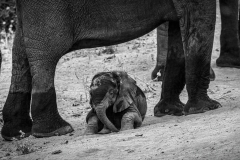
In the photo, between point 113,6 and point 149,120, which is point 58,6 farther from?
point 149,120

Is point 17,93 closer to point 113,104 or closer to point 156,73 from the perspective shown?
point 113,104

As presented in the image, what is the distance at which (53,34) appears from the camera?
699 centimetres

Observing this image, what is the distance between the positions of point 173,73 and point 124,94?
0.72m

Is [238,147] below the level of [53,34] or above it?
below

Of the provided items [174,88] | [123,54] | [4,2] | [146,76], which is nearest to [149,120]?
[174,88]

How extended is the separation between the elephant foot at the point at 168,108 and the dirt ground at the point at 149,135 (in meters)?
0.11

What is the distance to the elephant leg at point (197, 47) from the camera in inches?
287

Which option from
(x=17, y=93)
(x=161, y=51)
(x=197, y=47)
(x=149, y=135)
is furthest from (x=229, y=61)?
(x=149, y=135)

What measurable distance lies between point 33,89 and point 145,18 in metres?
1.28

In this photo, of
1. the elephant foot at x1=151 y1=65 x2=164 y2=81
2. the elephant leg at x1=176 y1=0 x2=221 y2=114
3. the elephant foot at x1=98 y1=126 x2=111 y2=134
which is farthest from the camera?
the elephant foot at x1=151 y1=65 x2=164 y2=81

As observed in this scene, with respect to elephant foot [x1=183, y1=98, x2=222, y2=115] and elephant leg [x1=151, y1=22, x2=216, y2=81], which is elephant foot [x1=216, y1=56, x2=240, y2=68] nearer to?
elephant leg [x1=151, y1=22, x2=216, y2=81]

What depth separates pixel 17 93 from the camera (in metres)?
7.45

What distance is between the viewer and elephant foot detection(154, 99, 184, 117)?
779 cm

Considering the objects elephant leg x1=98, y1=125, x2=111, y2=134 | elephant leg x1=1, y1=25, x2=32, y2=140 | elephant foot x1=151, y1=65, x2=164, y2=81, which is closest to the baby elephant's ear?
elephant leg x1=98, y1=125, x2=111, y2=134
